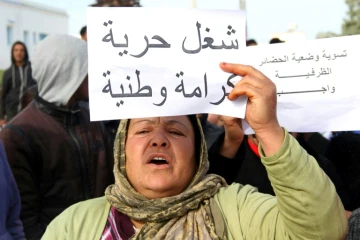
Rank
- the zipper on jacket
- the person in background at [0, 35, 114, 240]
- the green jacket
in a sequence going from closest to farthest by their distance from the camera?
the green jacket
the person in background at [0, 35, 114, 240]
the zipper on jacket

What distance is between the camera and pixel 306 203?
2.07 m

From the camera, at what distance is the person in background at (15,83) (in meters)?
8.99

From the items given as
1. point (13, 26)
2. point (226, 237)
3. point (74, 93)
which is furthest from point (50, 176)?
point (13, 26)

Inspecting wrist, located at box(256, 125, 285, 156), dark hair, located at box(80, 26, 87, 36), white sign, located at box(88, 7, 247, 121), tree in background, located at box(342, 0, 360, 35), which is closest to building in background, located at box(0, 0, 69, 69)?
tree in background, located at box(342, 0, 360, 35)

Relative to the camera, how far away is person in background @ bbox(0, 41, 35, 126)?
8992 millimetres

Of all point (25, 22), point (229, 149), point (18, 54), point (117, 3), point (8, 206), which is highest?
point (25, 22)

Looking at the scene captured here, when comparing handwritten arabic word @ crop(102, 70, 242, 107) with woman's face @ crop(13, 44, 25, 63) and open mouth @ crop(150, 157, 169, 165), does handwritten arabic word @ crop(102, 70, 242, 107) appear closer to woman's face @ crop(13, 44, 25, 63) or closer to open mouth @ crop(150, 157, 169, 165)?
open mouth @ crop(150, 157, 169, 165)

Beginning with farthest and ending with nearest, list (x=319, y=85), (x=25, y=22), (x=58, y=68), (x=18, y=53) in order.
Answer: (x=25, y=22), (x=18, y=53), (x=58, y=68), (x=319, y=85)

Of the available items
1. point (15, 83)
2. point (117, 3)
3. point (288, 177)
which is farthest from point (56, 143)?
point (15, 83)

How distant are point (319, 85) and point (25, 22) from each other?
4099 cm

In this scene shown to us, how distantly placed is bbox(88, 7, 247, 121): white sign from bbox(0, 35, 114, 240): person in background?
1224mm

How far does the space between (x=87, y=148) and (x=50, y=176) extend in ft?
A: 0.89

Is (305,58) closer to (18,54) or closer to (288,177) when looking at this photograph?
(288,177)

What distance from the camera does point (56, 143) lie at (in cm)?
342
